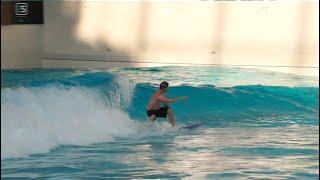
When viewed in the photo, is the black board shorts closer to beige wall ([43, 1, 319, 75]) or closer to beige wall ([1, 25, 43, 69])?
beige wall ([43, 1, 319, 75])

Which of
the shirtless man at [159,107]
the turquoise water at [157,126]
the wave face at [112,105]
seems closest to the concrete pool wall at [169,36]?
the turquoise water at [157,126]

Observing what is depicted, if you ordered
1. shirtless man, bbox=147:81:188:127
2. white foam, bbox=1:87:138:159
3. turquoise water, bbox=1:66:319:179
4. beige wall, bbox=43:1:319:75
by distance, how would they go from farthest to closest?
1. beige wall, bbox=43:1:319:75
2. shirtless man, bbox=147:81:188:127
3. white foam, bbox=1:87:138:159
4. turquoise water, bbox=1:66:319:179

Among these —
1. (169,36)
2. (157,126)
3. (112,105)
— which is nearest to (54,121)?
(157,126)

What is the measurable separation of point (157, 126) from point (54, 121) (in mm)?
1592

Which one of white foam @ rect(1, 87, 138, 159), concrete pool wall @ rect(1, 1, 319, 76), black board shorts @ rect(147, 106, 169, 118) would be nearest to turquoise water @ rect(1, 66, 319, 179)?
white foam @ rect(1, 87, 138, 159)

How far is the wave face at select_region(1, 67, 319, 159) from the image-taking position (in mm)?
8945

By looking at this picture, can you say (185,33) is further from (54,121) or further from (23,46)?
(54,121)

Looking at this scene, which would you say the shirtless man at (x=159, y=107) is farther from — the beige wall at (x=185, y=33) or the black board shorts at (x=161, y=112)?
the beige wall at (x=185, y=33)

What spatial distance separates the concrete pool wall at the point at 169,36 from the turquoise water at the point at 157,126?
0.38m

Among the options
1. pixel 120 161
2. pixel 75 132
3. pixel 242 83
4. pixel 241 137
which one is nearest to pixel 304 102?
pixel 242 83

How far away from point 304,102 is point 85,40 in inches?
234

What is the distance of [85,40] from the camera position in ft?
55.8

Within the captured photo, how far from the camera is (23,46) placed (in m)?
16.9

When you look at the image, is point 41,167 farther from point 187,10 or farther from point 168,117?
point 187,10
